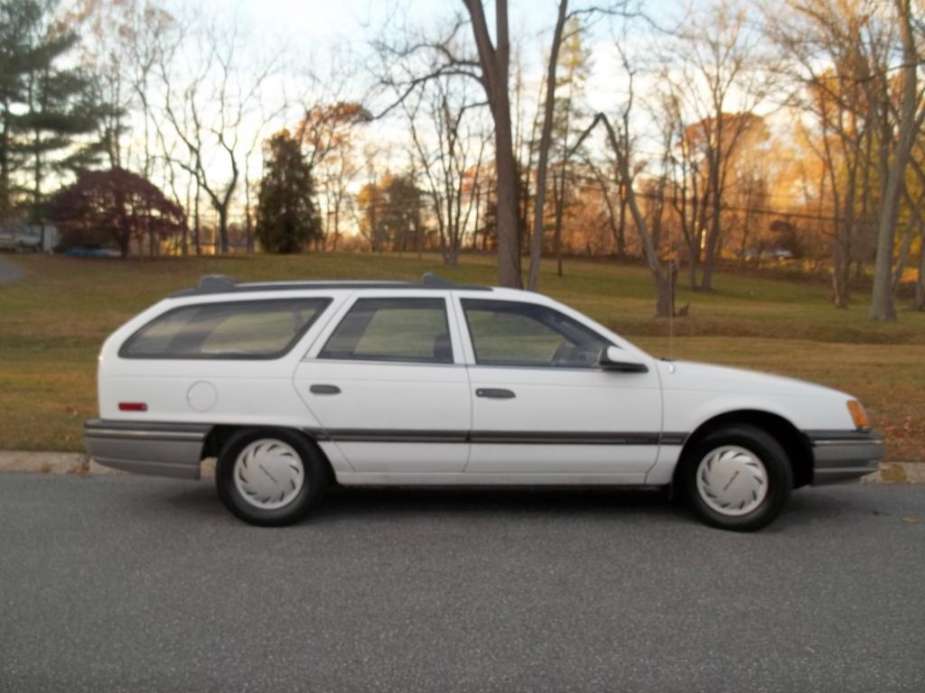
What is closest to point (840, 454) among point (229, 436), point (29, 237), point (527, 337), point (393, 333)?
point (527, 337)

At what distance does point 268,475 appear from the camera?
18.1 ft

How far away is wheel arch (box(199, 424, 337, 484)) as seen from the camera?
548cm

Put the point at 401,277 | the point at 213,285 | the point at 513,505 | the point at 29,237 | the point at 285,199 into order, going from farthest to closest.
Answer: the point at 285,199 → the point at 29,237 → the point at 401,277 → the point at 513,505 → the point at 213,285

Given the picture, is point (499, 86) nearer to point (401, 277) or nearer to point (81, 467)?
point (81, 467)

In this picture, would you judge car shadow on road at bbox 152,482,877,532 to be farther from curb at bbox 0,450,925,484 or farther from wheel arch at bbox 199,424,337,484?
curb at bbox 0,450,925,484

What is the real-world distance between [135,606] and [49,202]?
149 feet

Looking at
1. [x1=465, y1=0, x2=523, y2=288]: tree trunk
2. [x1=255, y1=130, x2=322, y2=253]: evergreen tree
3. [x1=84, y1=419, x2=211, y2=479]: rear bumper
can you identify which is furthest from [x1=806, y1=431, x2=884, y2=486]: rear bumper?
[x1=255, y1=130, x2=322, y2=253]: evergreen tree

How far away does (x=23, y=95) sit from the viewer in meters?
45.1

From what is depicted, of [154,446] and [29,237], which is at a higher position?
[29,237]

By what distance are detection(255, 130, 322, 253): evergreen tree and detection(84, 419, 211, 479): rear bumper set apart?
2199 inches

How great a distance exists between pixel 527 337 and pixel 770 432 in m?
1.70

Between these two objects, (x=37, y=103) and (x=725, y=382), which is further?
(x=37, y=103)

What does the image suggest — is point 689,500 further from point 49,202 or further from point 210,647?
point 49,202

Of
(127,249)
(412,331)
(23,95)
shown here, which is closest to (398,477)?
(412,331)
